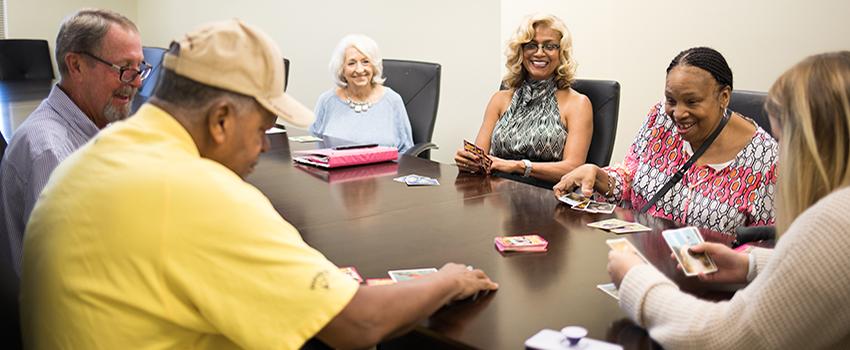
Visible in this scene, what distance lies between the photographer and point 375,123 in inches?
162

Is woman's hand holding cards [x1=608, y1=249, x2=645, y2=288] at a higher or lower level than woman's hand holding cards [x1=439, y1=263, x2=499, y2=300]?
higher

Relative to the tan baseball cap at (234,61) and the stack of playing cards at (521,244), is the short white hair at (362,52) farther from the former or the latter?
the tan baseball cap at (234,61)

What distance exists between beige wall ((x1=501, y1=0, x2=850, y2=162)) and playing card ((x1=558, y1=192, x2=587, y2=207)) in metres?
1.57

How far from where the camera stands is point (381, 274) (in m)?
1.68

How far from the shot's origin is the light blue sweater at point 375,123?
4.11 meters

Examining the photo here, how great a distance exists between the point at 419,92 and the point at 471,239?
2335mm

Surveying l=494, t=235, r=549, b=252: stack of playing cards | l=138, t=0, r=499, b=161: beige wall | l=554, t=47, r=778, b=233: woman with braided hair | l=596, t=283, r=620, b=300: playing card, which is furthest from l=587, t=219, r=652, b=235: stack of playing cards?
l=138, t=0, r=499, b=161: beige wall

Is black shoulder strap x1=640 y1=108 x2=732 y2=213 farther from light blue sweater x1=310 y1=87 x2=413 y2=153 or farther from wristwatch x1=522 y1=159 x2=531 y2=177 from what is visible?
light blue sweater x1=310 y1=87 x2=413 y2=153

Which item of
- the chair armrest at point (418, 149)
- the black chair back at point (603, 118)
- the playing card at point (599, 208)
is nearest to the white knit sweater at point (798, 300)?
the playing card at point (599, 208)

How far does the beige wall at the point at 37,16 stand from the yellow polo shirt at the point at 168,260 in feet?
24.9

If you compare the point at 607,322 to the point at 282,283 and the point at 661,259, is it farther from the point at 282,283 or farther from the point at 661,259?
the point at 282,283

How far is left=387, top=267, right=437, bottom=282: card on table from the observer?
1.64 m

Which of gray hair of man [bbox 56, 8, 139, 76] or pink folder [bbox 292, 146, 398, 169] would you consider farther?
pink folder [bbox 292, 146, 398, 169]

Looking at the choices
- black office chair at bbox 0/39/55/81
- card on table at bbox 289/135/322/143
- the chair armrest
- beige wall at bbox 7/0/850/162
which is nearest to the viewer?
A: beige wall at bbox 7/0/850/162
